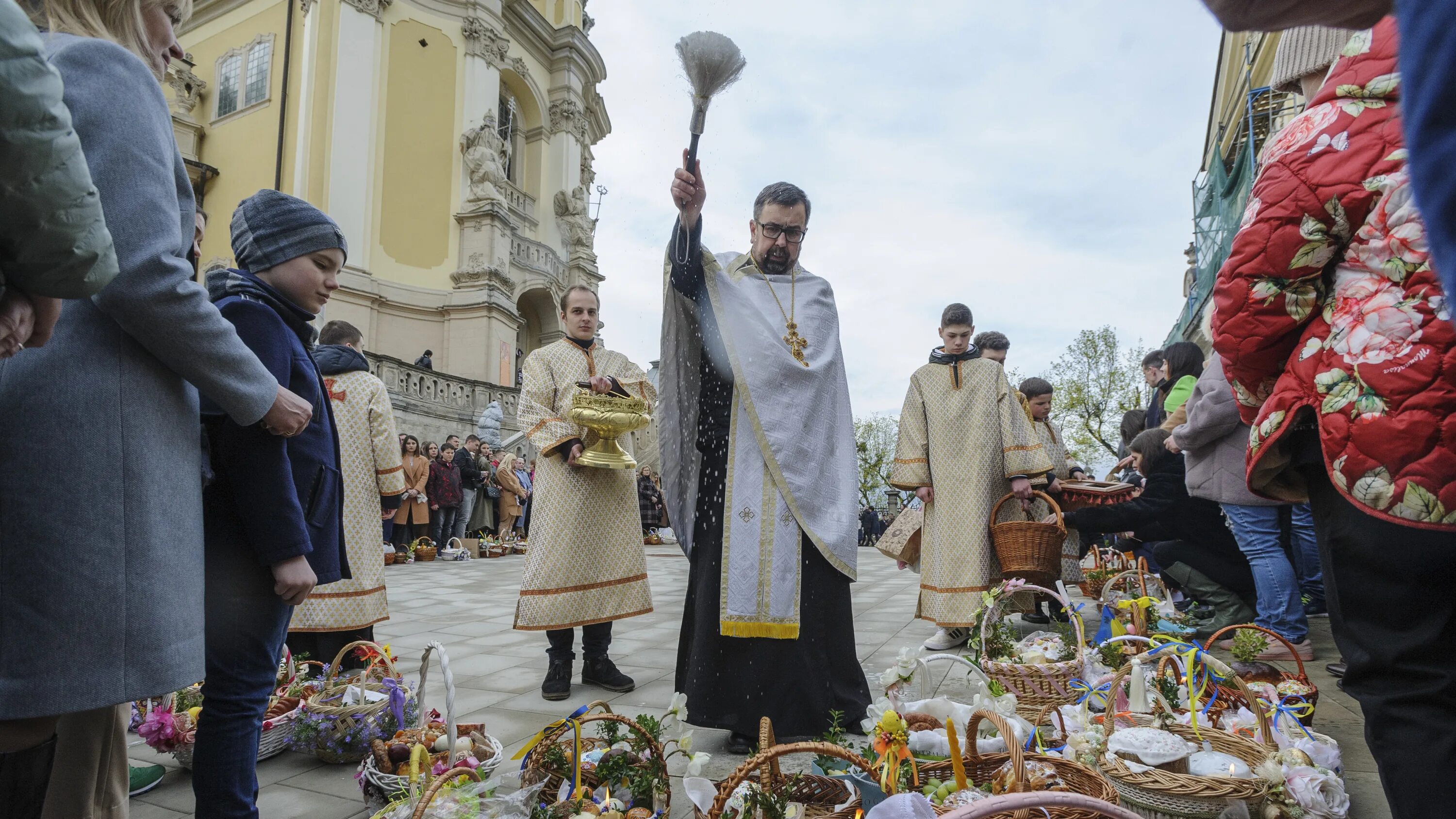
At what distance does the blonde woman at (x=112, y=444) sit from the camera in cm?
139

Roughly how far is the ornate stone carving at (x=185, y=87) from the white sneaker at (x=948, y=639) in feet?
86.3

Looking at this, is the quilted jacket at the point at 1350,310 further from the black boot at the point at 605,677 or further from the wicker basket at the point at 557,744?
the black boot at the point at 605,677

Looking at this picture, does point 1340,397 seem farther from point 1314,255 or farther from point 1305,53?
point 1305,53

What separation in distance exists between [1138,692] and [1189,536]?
269cm

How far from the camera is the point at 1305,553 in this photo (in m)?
5.20

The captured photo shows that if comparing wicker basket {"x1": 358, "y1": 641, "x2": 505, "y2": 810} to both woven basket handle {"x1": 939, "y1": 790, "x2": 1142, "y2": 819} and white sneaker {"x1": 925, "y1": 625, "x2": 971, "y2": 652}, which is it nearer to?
woven basket handle {"x1": 939, "y1": 790, "x2": 1142, "y2": 819}

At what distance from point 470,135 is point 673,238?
21316 millimetres

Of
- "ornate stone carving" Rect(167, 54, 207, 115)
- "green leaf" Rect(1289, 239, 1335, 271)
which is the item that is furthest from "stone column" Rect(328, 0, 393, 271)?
"green leaf" Rect(1289, 239, 1335, 271)

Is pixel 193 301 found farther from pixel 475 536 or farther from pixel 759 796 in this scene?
pixel 475 536

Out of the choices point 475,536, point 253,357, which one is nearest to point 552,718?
point 253,357

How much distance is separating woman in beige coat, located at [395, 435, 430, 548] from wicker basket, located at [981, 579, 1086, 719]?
9.52 metres

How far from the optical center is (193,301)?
61.8 inches

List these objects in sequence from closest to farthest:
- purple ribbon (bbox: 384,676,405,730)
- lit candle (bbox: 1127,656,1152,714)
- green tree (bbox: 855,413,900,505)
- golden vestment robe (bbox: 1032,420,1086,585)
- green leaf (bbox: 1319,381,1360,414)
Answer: green leaf (bbox: 1319,381,1360,414) < lit candle (bbox: 1127,656,1152,714) < purple ribbon (bbox: 384,676,405,730) < golden vestment robe (bbox: 1032,420,1086,585) < green tree (bbox: 855,413,900,505)

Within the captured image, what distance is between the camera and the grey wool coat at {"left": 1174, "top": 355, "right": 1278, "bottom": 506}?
4020 mm
